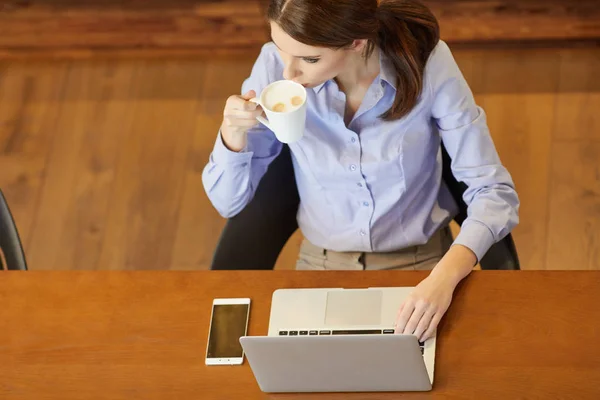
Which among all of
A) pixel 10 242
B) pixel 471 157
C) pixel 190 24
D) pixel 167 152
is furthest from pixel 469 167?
pixel 190 24

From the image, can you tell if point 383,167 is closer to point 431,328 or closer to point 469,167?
point 469,167

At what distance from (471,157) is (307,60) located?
0.40m

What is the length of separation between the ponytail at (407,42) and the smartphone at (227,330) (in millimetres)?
478

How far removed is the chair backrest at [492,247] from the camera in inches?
71.7

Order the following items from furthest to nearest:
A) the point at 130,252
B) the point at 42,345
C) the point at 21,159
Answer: the point at 21,159, the point at 130,252, the point at 42,345

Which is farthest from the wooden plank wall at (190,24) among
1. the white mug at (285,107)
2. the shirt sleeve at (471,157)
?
the white mug at (285,107)

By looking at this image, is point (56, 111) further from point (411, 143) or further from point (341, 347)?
point (341, 347)

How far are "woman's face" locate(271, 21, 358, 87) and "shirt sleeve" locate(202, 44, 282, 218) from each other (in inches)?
7.0

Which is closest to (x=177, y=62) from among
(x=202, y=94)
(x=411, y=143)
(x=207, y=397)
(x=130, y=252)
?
(x=202, y=94)

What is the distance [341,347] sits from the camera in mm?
1382

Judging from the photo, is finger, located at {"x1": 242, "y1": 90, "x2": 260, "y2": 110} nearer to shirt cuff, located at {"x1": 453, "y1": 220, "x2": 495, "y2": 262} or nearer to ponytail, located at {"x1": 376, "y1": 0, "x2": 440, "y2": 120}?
ponytail, located at {"x1": 376, "y1": 0, "x2": 440, "y2": 120}

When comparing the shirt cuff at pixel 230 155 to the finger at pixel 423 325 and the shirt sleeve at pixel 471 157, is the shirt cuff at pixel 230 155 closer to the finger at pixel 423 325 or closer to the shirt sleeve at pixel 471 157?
the shirt sleeve at pixel 471 157

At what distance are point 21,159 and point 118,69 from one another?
1.60ft

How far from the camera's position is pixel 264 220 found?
1.95 meters
